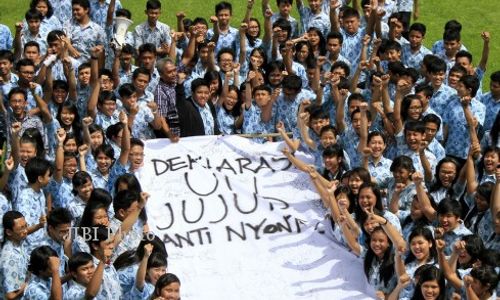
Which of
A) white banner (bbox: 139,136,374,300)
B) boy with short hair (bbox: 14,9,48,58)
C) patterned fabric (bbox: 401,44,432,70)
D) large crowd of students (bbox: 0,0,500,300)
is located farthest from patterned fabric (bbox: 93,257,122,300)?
patterned fabric (bbox: 401,44,432,70)

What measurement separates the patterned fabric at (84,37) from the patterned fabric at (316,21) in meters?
2.68

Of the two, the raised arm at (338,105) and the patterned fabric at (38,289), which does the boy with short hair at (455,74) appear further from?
the patterned fabric at (38,289)

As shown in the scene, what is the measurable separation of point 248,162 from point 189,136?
937 millimetres

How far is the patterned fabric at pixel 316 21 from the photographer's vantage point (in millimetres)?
14055

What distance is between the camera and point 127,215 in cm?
978

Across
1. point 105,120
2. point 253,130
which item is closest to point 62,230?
point 105,120

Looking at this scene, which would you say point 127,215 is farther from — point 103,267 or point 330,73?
point 330,73

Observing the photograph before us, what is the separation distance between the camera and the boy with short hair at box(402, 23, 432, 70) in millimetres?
13289

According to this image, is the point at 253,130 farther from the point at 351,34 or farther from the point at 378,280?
the point at 378,280

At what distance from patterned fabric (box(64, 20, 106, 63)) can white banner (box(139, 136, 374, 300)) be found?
2.60 metres

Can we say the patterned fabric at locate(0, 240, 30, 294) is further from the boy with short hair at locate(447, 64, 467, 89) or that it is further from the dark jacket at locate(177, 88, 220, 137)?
the boy with short hair at locate(447, 64, 467, 89)

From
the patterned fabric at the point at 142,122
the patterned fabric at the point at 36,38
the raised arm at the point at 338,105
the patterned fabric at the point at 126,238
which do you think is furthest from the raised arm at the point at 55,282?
the patterned fabric at the point at 36,38

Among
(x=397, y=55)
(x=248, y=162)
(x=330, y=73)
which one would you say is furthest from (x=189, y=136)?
(x=397, y=55)

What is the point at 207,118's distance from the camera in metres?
11.9
